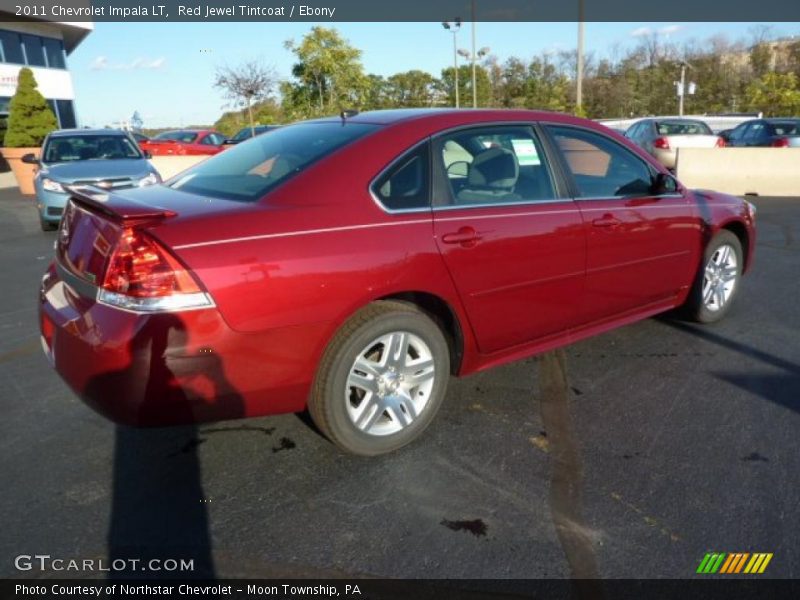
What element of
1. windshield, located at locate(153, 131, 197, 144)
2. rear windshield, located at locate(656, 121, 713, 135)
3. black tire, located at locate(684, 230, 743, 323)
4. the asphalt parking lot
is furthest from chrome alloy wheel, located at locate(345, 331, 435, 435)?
windshield, located at locate(153, 131, 197, 144)

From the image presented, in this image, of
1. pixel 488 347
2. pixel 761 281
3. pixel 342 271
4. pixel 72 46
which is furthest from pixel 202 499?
pixel 72 46

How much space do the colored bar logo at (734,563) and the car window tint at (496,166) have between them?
190 cm

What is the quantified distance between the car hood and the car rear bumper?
728 cm

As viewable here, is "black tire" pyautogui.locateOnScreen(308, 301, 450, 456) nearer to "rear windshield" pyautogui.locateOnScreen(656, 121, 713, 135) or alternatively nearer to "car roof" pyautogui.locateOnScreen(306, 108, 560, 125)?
"car roof" pyautogui.locateOnScreen(306, 108, 560, 125)

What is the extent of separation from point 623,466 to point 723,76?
4961 centimetres

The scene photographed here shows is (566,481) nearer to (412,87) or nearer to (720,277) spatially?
(720,277)

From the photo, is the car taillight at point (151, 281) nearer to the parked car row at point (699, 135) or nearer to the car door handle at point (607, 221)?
the car door handle at point (607, 221)

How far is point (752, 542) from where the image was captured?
7.79 ft

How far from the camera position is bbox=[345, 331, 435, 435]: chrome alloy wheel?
2943 mm

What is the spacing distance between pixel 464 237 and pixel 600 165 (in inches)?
57.9

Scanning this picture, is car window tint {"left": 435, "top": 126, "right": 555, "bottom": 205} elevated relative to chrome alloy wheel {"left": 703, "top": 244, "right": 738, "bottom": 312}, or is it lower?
elevated

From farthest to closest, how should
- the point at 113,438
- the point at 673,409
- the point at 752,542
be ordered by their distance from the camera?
1. the point at 673,409
2. the point at 113,438
3. the point at 752,542

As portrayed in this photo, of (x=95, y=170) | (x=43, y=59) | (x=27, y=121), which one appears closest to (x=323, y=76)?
(x=27, y=121)

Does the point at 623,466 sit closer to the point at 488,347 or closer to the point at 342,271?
the point at 488,347
